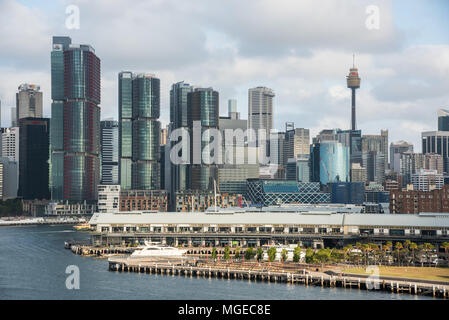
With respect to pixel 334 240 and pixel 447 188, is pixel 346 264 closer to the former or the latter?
pixel 334 240

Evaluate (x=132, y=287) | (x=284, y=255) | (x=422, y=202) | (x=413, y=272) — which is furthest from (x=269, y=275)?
(x=422, y=202)

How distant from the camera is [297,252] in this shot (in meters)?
107

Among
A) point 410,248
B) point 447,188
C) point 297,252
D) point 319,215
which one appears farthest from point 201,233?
point 447,188

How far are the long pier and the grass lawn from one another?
14.6 feet

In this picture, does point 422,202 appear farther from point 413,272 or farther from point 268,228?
point 413,272

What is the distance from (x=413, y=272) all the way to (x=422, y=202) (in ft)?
307

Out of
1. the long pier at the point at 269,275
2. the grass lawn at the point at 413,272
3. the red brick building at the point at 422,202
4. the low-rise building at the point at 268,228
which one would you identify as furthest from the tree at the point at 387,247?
the red brick building at the point at 422,202

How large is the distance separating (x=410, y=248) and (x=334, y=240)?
19068 mm

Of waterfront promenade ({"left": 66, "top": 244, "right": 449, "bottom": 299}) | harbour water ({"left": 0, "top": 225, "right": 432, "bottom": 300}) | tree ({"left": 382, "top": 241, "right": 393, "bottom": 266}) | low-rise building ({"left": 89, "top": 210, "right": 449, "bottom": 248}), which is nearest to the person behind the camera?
harbour water ({"left": 0, "top": 225, "right": 432, "bottom": 300})

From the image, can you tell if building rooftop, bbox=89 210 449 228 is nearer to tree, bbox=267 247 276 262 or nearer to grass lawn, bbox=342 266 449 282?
tree, bbox=267 247 276 262

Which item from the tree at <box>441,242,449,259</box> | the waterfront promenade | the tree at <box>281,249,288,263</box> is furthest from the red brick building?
the tree at <box>281,249,288,263</box>

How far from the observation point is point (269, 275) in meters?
95.8

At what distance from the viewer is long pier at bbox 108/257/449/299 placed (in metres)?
83.1

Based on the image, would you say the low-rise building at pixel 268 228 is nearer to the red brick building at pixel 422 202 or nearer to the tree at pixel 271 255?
the tree at pixel 271 255
